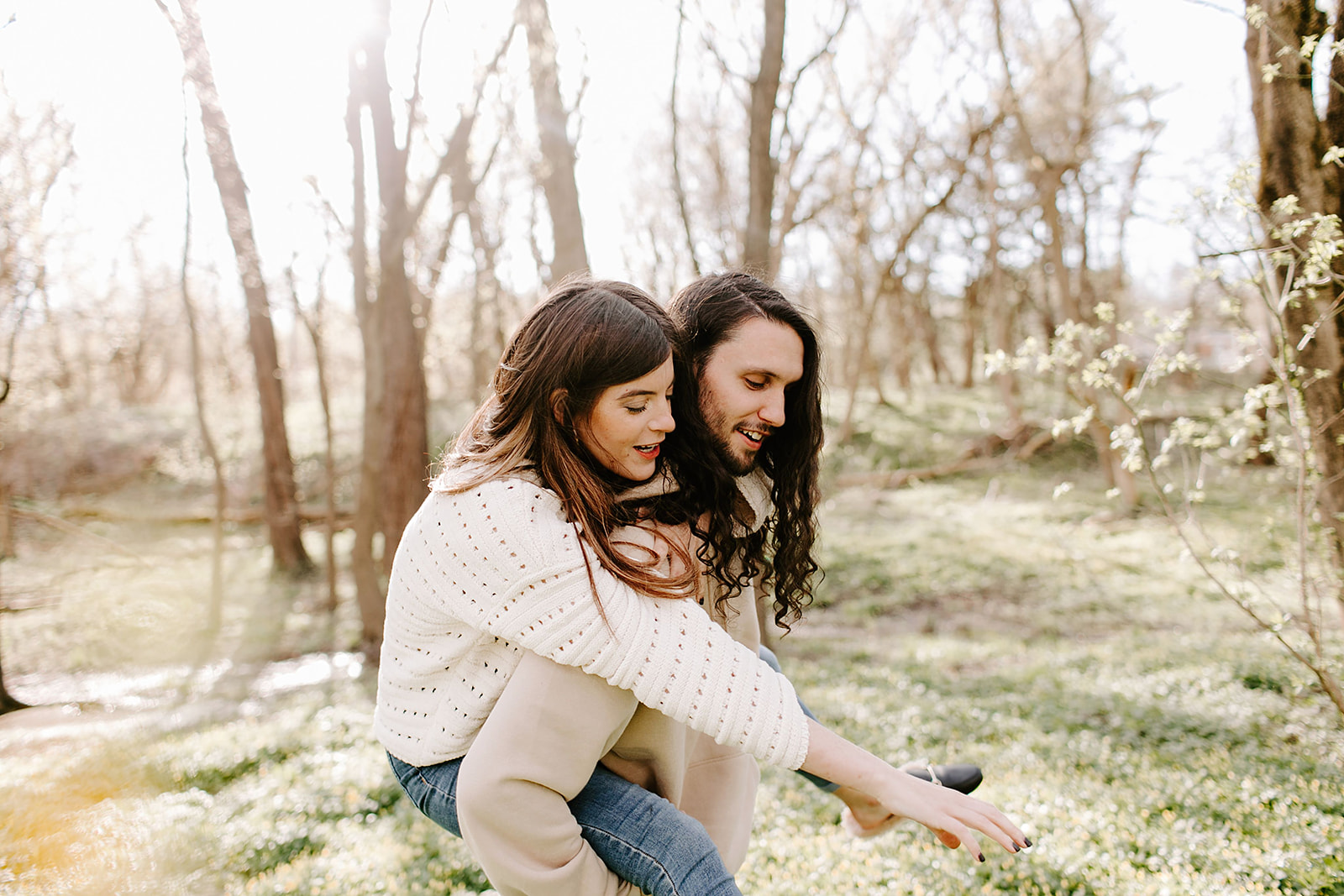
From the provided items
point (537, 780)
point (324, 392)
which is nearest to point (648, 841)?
point (537, 780)

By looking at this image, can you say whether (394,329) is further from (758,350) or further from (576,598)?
(576,598)

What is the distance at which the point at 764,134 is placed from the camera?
5.62 meters

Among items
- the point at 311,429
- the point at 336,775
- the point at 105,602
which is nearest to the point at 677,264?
the point at 311,429

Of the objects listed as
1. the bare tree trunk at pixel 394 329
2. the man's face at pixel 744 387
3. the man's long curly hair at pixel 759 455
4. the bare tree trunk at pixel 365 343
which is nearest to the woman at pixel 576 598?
the man's long curly hair at pixel 759 455

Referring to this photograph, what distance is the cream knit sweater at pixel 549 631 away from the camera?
5.11ft

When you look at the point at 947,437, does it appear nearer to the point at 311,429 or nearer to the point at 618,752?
the point at 311,429

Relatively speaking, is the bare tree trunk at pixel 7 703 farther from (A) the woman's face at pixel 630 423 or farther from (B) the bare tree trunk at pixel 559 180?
(A) the woman's face at pixel 630 423

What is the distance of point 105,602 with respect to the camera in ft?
20.3

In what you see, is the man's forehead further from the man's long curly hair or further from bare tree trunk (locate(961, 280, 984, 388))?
bare tree trunk (locate(961, 280, 984, 388))

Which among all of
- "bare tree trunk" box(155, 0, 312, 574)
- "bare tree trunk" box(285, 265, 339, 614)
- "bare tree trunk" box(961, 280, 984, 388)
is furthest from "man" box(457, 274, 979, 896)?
"bare tree trunk" box(961, 280, 984, 388)

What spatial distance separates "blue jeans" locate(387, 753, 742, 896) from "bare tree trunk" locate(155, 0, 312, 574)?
6.37 metres

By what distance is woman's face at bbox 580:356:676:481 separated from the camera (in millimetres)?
1831

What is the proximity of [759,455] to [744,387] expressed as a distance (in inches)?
9.4

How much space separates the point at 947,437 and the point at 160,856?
16115mm
